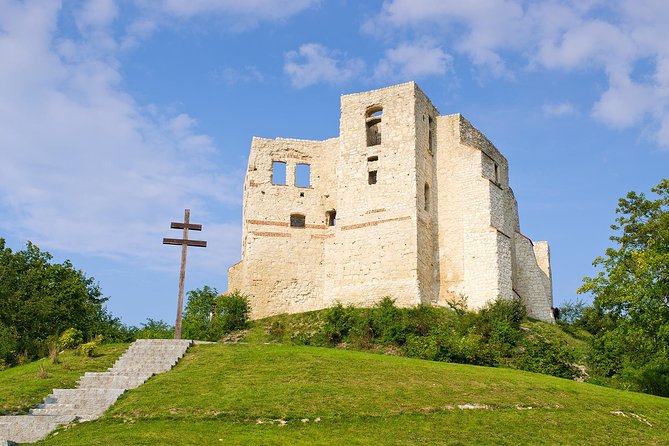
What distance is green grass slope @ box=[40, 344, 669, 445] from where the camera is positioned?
49.1ft

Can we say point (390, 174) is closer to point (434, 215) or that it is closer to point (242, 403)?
point (434, 215)

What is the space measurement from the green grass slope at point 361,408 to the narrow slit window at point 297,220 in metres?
15.1

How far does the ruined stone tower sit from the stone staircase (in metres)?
11.1

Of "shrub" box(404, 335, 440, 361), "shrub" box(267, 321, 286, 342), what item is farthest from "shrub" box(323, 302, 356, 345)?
"shrub" box(404, 335, 440, 361)

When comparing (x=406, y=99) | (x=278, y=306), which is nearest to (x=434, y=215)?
(x=406, y=99)

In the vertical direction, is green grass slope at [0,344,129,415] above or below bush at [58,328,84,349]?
below

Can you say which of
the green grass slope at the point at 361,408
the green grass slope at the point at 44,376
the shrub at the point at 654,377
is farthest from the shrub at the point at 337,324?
the shrub at the point at 654,377

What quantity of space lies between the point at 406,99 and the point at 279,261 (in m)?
9.27

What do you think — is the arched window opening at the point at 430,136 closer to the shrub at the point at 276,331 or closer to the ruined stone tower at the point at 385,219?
the ruined stone tower at the point at 385,219

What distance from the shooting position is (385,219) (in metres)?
33.3

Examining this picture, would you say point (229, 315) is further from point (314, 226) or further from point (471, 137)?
point (471, 137)

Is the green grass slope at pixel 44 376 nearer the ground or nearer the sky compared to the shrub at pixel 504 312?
nearer the ground

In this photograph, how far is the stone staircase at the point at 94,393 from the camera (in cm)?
1577

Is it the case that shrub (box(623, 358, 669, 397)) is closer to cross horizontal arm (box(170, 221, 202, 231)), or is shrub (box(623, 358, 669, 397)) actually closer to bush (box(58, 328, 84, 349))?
cross horizontal arm (box(170, 221, 202, 231))
